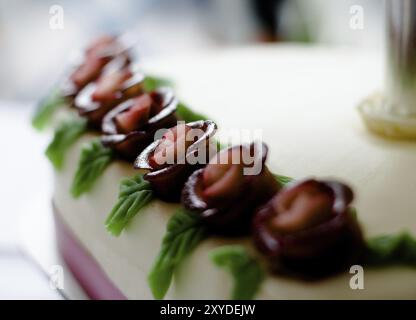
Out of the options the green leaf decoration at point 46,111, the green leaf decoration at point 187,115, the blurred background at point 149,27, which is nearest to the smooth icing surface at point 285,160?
the green leaf decoration at point 187,115

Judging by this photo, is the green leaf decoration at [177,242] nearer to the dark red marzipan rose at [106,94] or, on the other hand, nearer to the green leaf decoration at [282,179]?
the green leaf decoration at [282,179]

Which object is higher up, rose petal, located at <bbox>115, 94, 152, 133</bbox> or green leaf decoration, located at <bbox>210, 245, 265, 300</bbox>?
rose petal, located at <bbox>115, 94, 152, 133</bbox>

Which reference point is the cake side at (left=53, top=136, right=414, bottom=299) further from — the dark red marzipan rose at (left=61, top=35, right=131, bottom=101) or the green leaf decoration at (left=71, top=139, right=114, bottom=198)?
the dark red marzipan rose at (left=61, top=35, right=131, bottom=101)

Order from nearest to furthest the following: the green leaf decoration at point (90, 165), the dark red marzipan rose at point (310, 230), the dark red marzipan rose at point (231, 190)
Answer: the dark red marzipan rose at point (310, 230)
the dark red marzipan rose at point (231, 190)
the green leaf decoration at point (90, 165)

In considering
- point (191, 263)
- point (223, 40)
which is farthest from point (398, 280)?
point (223, 40)

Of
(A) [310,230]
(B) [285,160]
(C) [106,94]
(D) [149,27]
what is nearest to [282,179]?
(B) [285,160]

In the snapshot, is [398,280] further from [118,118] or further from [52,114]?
[52,114]

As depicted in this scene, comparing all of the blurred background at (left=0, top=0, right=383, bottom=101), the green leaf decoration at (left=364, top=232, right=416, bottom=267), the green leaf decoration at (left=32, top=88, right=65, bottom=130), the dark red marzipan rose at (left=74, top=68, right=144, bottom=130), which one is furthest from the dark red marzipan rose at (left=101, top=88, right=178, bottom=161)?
the blurred background at (left=0, top=0, right=383, bottom=101)
